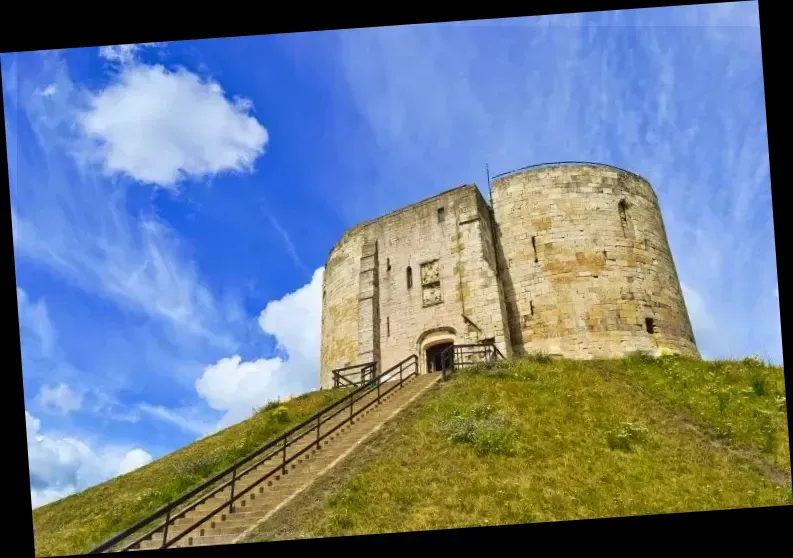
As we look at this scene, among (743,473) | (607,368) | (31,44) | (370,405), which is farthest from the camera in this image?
(607,368)

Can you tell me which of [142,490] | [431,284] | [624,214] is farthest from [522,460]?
[624,214]

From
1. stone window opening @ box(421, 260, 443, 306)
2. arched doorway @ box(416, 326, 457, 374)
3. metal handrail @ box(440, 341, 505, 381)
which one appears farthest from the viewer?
stone window opening @ box(421, 260, 443, 306)

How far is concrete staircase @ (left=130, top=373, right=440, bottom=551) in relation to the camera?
356 inches

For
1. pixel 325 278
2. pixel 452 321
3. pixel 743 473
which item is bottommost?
pixel 743 473

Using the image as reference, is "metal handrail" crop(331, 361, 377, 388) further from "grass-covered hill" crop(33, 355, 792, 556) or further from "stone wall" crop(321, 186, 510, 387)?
"grass-covered hill" crop(33, 355, 792, 556)

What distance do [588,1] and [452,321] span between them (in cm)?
1788

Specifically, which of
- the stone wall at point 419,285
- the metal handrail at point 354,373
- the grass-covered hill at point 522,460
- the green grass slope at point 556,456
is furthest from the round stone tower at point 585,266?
the metal handrail at point 354,373

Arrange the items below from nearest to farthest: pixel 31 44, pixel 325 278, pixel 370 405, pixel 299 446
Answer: pixel 31 44, pixel 299 446, pixel 370 405, pixel 325 278

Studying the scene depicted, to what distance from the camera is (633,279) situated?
22734 mm

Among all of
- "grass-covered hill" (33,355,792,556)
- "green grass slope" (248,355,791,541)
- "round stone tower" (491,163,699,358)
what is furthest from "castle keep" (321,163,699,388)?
"green grass slope" (248,355,791,541)

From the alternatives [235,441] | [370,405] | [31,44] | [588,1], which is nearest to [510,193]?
[370,405]

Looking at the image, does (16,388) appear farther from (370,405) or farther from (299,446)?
(370,405)

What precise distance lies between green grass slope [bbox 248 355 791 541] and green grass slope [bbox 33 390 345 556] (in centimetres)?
420

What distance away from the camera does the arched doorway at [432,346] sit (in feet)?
74.6
